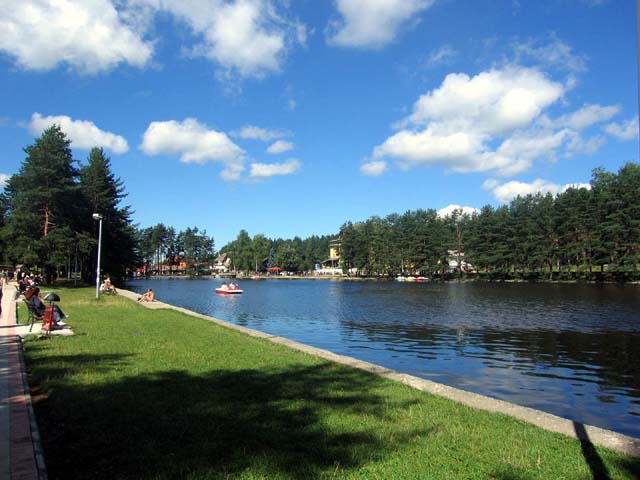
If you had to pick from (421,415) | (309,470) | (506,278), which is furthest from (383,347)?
(506,278)

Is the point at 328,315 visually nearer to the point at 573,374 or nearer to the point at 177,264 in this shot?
the point at 573,374

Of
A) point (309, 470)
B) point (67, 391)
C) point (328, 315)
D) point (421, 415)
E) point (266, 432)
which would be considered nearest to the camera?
point (309, 470)

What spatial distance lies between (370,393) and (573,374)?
9.63m

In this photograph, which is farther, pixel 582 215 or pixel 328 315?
pixel 582 215

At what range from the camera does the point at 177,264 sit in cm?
17225

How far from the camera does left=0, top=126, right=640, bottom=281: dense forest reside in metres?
45.3

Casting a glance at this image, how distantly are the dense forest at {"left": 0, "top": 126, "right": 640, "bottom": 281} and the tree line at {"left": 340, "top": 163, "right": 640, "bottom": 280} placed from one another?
206 mm

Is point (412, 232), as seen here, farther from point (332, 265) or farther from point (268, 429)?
point (268, 429)

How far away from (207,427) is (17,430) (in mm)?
2343

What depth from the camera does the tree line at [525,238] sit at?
72.1m

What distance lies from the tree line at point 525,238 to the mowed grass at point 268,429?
74.7 meters

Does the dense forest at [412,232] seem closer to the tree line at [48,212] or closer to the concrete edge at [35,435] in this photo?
the tree line at [48,212]

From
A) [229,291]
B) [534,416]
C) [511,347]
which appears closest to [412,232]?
[229,291]

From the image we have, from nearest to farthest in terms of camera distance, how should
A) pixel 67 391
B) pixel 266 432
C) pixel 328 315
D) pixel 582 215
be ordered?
pixel 266 432
pixel 67 391
pixel 328 315
pixel 582 215
